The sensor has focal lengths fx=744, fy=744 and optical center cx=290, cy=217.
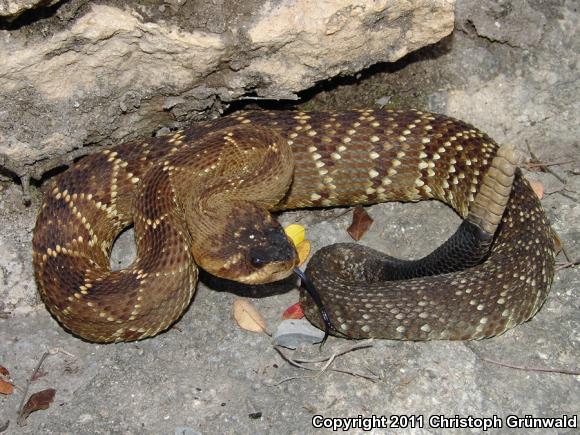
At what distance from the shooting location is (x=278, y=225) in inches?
197

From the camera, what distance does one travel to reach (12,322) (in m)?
5.17

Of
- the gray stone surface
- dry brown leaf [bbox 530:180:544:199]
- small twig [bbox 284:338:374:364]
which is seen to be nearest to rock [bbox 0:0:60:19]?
the gray stone surface

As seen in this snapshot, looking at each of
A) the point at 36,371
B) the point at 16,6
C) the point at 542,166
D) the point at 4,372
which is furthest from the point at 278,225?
the point at 542,166

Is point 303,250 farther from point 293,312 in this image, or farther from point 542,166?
point 542,166

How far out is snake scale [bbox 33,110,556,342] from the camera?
463 cm

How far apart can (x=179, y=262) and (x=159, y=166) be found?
2.69ft

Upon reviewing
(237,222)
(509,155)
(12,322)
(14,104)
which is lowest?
(12,322)

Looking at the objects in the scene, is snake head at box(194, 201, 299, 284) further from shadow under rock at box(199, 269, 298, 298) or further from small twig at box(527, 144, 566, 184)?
small twig at box(527, 144, 566, 184)

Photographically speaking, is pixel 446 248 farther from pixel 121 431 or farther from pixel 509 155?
pixel 121 431

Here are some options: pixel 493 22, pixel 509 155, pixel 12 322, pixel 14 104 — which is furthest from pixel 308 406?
pixel 493 22

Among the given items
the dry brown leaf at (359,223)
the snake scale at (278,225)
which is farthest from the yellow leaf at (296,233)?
the dry brown leaf at (359,223)

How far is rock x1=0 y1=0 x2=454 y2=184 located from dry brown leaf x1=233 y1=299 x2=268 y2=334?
1.58 meters

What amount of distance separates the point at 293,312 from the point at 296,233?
0.72 metres

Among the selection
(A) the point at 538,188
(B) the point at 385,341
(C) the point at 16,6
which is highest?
(C) the point at 16,6
